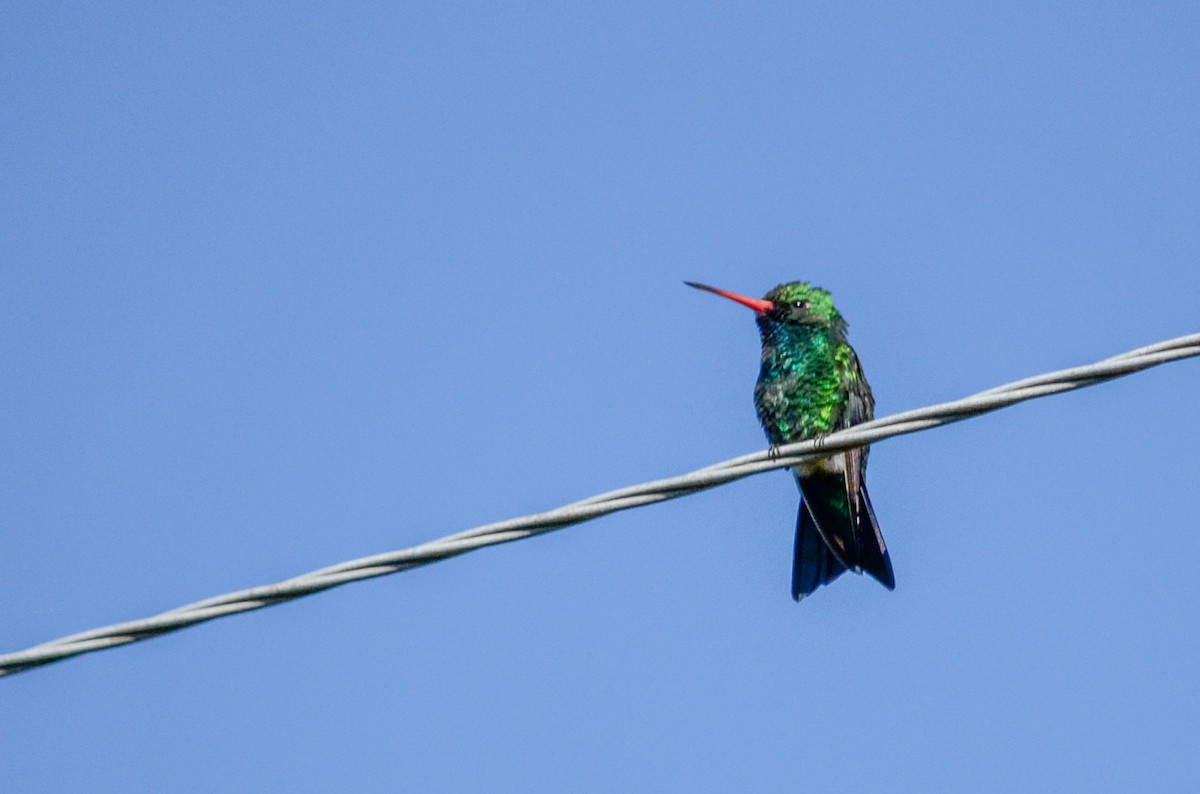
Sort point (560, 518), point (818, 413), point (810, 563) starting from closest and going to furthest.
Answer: point (560, 518), point (810, 563), point (818, 413)

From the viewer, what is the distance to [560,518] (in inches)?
134

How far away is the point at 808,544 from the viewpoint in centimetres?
626

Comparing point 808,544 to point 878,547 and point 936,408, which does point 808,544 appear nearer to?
point 878,547

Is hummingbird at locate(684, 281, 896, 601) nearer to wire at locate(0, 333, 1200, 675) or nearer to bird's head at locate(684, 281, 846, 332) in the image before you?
bird's head at locate(684, 281, 846, 332)

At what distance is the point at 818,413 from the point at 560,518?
10.5 feet

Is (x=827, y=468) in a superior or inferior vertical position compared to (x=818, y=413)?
inferior

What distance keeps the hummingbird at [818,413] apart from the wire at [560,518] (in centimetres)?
251

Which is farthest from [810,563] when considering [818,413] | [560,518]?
[560,518]

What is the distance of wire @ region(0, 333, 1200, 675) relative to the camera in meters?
3.22

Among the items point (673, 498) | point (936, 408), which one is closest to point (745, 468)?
point (673, 498)

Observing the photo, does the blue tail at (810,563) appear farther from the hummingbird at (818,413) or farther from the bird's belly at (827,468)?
the bird's belly at (827,468)

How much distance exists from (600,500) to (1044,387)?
99 cm

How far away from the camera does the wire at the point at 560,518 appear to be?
3.22m

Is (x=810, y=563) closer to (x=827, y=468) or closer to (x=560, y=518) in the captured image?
(x=827, y=468)
